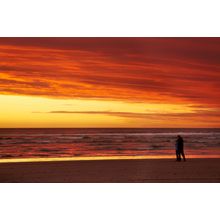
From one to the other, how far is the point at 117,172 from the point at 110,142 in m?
0.63

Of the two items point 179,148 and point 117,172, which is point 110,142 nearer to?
point 117,172

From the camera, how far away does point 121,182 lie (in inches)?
191

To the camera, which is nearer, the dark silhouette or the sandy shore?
the sandy shore

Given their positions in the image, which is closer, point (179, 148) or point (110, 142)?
point (179, 148)

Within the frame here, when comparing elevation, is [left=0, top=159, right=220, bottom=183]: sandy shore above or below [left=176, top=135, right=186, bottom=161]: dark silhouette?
below

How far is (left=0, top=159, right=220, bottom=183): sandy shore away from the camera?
490cm

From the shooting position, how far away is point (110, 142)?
5469 mm

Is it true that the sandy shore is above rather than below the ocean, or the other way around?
below

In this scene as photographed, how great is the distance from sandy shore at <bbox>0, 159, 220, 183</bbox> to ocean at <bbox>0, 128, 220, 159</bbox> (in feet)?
0.35

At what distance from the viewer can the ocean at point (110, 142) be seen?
4.92 metres

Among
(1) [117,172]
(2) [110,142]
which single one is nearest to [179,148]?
(1) [117,172]

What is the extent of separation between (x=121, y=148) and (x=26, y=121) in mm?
1050
